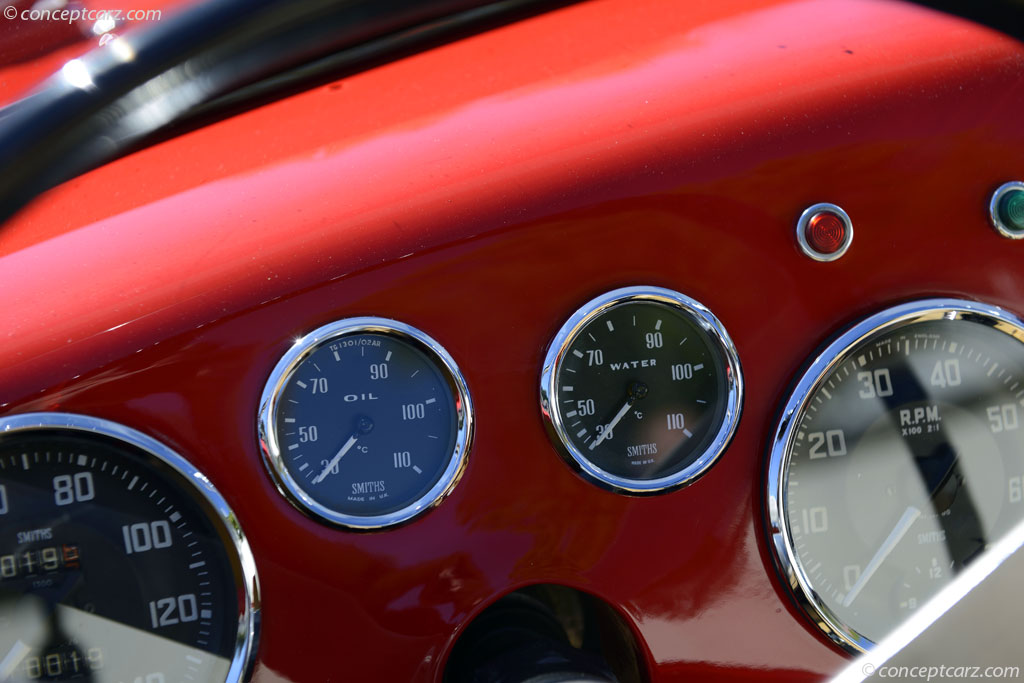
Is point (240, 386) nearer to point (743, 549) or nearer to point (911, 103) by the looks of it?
point (743, 549)

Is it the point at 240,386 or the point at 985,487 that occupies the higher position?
the point at 240,386

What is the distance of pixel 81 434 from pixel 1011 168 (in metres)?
1.67

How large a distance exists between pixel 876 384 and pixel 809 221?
337 millimetres

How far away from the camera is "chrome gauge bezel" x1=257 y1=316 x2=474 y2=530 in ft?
5.19

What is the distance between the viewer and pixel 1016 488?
6.06 feet

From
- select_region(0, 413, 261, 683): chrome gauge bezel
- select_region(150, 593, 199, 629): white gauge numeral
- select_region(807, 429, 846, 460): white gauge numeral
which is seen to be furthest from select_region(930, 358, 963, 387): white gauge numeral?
select_region(150, 593, 199, 629): white gauge numeral

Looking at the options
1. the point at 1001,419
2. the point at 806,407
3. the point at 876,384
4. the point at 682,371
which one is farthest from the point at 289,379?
the point at 1001,419

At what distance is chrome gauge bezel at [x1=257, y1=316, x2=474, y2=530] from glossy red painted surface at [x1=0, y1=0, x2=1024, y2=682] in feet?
0.07

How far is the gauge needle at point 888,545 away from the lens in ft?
5.95

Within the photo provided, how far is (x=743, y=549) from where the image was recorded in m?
1.77

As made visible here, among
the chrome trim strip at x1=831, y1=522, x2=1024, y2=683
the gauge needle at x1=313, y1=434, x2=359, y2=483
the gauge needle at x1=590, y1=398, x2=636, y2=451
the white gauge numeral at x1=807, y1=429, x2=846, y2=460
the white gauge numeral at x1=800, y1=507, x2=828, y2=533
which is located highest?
the gauge needle at x1=313, y1=434, x2=359, y2=483

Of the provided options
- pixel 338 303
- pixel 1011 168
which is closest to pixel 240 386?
pixel 338 303

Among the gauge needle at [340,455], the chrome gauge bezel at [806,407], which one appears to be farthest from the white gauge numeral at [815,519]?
the gauge needle at [340,455]

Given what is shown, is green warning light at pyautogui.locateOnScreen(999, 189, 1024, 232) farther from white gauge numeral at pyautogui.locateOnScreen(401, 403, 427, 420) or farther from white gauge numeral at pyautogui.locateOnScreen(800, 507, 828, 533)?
white gauge numeral at pyautogui.locateOnScreen(401, 403, 427, 420)
